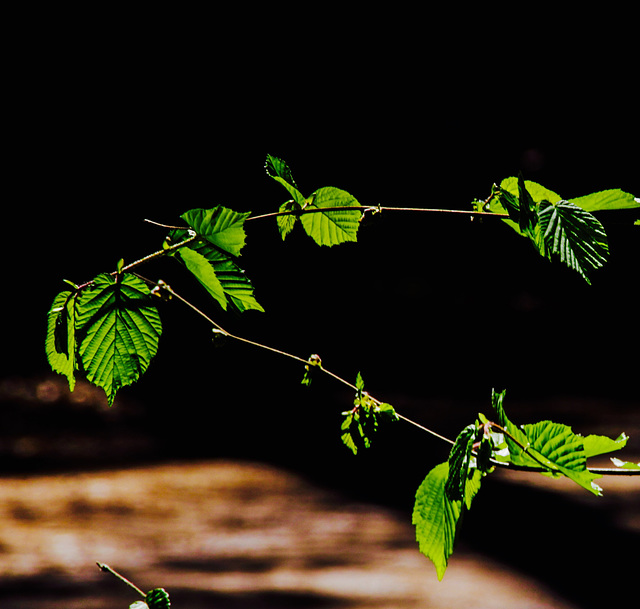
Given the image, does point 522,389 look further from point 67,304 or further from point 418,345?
point 67,304

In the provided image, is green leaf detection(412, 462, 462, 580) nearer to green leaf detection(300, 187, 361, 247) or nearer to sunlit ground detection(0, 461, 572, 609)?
green leaf detection(300, 187, 361, 247)

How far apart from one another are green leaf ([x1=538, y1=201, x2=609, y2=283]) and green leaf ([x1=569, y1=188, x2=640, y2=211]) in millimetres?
11

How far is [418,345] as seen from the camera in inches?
266

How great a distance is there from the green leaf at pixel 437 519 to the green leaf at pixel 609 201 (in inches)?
7.4

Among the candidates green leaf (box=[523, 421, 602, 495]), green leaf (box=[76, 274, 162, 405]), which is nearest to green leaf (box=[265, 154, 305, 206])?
green leaf (box=[76, 274, 162, 405])

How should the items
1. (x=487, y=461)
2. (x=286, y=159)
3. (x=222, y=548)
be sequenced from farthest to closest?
(x=286, y=159) < (x=222, y=548) < (x=487, y=461)

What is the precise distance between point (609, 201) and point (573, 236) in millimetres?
38

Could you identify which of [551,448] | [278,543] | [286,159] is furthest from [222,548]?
[551,448]

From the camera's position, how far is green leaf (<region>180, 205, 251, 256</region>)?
0.51 metres

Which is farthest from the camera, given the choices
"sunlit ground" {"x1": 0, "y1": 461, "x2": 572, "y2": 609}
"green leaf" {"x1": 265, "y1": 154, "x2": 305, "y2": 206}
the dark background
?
the dark background

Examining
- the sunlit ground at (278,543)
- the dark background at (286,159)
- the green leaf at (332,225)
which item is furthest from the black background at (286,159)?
the green leaf at (332,225)

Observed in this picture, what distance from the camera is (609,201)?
1.63 feet

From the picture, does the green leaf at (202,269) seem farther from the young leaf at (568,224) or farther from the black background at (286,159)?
the black background at (286,159)

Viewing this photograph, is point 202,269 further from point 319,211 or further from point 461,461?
point 461,461
